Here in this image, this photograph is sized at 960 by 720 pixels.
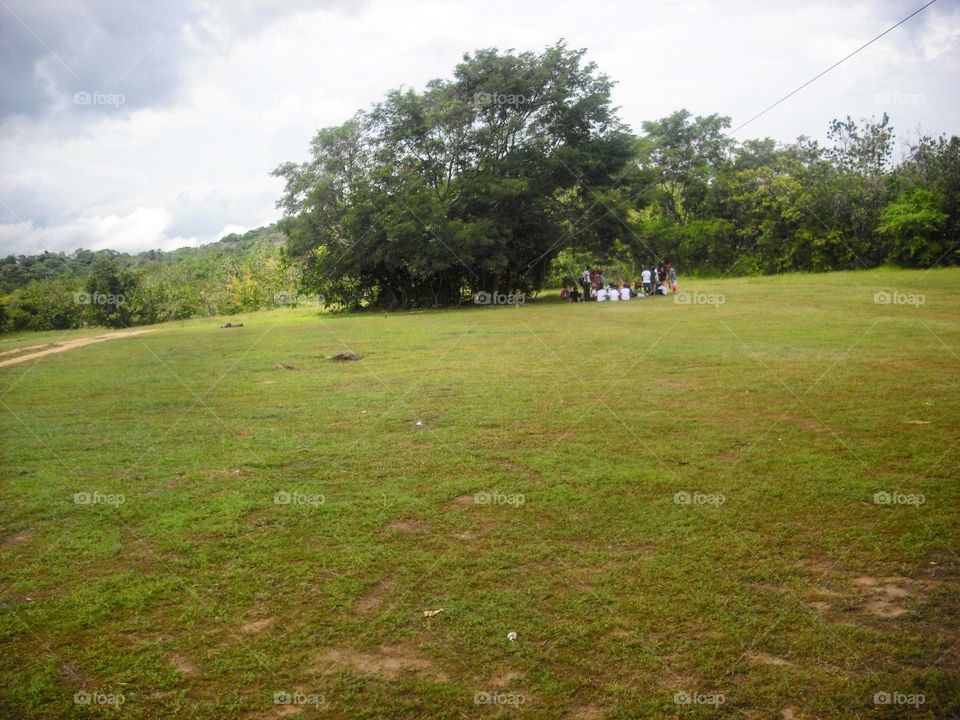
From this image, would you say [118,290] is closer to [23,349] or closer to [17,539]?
[23,349]

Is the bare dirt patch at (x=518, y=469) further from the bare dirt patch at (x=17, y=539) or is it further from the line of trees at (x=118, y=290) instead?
the line of trees at (x=118, y=290)

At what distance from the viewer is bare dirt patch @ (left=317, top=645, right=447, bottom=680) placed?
3643mm

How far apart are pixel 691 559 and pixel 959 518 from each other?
7.95 ft

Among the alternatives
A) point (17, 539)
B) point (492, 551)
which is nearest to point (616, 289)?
point (492, 551)

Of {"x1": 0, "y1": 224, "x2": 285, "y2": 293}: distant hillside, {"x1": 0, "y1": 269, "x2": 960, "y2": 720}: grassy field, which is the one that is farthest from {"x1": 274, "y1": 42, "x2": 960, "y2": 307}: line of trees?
{"x1": 0, "y1": 269, "x2": 960, "y2": 720}: grassy field

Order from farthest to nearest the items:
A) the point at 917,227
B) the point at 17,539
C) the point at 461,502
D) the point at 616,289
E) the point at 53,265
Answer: the point at 917,227 < the point at 616,289 < the point at 53,265 < the point at 461,502 < the point at 17,539

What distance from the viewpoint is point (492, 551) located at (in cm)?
503

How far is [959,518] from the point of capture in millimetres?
5355

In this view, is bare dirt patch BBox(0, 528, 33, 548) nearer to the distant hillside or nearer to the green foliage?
the distant hillside

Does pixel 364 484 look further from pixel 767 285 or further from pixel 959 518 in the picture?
pixel 767 285

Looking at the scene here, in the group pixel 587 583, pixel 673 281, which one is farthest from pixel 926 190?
pixel 587 583

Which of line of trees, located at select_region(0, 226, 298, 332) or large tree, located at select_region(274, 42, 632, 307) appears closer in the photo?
line of trees, located at select_region(0, 226, 298, 332)

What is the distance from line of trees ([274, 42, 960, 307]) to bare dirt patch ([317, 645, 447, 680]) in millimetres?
26809

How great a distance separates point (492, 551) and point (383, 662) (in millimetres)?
1467
